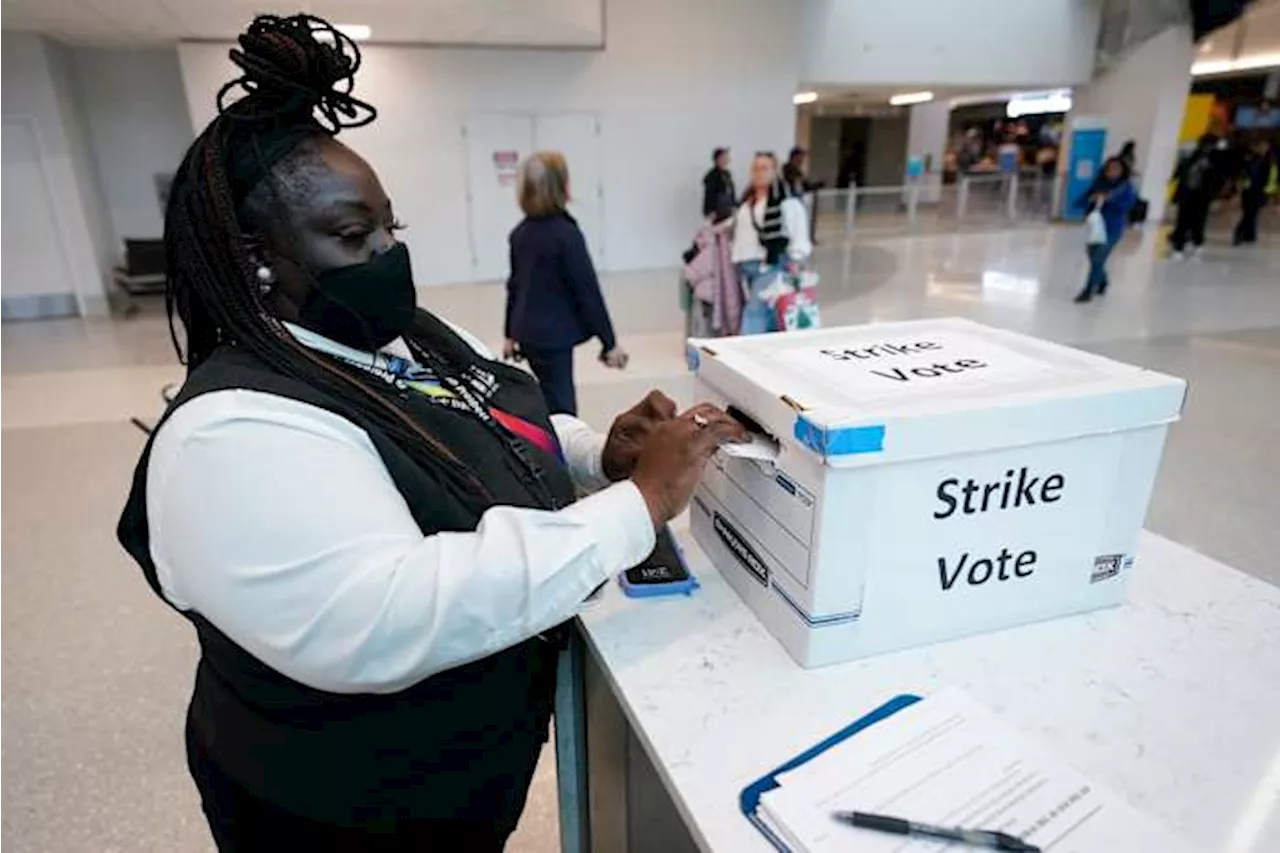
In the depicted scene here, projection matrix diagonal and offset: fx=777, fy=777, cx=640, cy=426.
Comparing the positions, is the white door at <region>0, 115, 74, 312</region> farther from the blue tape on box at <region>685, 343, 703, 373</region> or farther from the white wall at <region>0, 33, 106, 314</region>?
the blue tape on box at <region>685, 343, 703, 373</region>

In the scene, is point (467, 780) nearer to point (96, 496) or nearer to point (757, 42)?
point (96, 496)

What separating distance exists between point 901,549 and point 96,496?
3.49 meters

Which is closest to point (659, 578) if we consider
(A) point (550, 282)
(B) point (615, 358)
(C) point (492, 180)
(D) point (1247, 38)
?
(B) point (615, 358)

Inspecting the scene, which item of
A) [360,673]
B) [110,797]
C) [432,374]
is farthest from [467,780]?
[110,797]

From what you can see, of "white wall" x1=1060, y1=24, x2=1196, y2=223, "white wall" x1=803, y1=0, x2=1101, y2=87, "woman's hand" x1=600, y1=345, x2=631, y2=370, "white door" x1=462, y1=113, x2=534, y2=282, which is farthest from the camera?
"white wall" x1=1060, y1=24, x2=1196, y2=223

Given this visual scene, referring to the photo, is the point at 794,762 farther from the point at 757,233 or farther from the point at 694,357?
the point at 757,233

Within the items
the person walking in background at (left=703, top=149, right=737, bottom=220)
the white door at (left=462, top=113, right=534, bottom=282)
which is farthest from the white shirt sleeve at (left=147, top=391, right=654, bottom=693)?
the person walking in background at (left=703, top=149, right=737, bottom=220)

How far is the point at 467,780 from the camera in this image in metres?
0.90

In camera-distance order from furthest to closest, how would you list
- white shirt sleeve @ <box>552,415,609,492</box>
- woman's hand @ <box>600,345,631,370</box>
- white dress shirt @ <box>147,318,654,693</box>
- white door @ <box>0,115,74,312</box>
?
white door @ <box>0,115,74,312</box>, woman's hand @ <box>600,345,631,370</box>, white shirt sleeve @ <box>552,415,609,492</box>, white dress shirt @ <box>147,318,654,693</box>

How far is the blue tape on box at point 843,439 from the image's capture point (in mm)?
771

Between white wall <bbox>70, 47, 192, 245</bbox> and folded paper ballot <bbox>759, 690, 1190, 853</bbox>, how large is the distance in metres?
9.43

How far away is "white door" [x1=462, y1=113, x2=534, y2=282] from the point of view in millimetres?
8445

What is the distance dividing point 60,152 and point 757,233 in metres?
6.45

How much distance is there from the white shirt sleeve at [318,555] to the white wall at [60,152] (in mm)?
8190
